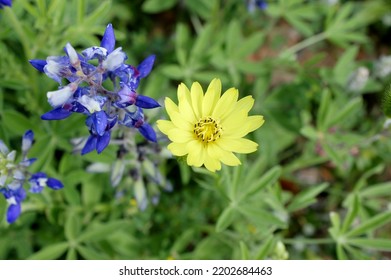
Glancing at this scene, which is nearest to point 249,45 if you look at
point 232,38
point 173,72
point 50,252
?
point 232,38

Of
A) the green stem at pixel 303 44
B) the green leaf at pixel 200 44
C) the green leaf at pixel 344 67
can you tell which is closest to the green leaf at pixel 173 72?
the green leaf at pixel 200 44

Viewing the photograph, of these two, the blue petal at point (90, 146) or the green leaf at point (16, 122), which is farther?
the green leaf at point (16, 122)

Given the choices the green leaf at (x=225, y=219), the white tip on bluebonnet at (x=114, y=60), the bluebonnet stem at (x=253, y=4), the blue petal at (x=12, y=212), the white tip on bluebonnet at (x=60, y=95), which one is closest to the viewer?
the white tip on bluebonnet at (x=60, y=95)

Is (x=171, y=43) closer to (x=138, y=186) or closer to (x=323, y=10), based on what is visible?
(x=323, y=10)

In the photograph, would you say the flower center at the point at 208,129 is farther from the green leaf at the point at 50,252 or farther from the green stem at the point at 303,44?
the green stem at the point at 303,44

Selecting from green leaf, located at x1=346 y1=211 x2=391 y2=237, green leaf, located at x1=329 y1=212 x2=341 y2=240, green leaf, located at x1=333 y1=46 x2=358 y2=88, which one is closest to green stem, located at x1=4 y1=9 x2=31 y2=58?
green leaf, located at x1=329 y1=212 x2=341 y2=240

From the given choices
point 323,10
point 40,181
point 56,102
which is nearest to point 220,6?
point 323,10

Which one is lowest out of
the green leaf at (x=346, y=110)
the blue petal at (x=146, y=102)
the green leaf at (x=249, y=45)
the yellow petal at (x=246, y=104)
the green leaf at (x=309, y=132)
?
the blue petal at (x=146, y=102)

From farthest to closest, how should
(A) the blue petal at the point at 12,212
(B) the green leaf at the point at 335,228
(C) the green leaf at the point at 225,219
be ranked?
(B) the green leaf at the point at 335,228 → (C) the green leaf at the point at 225,219 → (A) the blue petal at the point at 12,212
